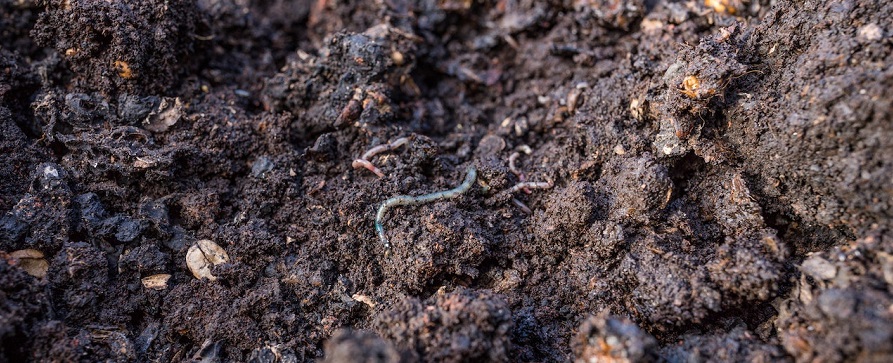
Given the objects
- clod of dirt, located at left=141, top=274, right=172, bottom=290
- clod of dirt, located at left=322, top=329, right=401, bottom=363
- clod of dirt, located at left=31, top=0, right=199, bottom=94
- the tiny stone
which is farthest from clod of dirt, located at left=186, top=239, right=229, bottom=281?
the tiny stone

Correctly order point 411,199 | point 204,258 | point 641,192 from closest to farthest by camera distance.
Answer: point 641,192 < point 204,258 < point 411,199

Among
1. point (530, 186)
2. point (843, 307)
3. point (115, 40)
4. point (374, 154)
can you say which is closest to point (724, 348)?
point (843, 307)

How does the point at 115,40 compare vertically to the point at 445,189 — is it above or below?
above

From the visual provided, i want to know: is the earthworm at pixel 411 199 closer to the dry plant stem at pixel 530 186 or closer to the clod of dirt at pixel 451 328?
the dry plant stem at pixel 530 186

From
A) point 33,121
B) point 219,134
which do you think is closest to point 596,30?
point 219,134

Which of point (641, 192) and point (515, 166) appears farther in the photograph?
point (515, 166)

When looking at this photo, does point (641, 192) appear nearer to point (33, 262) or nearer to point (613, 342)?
point (613, 342)
